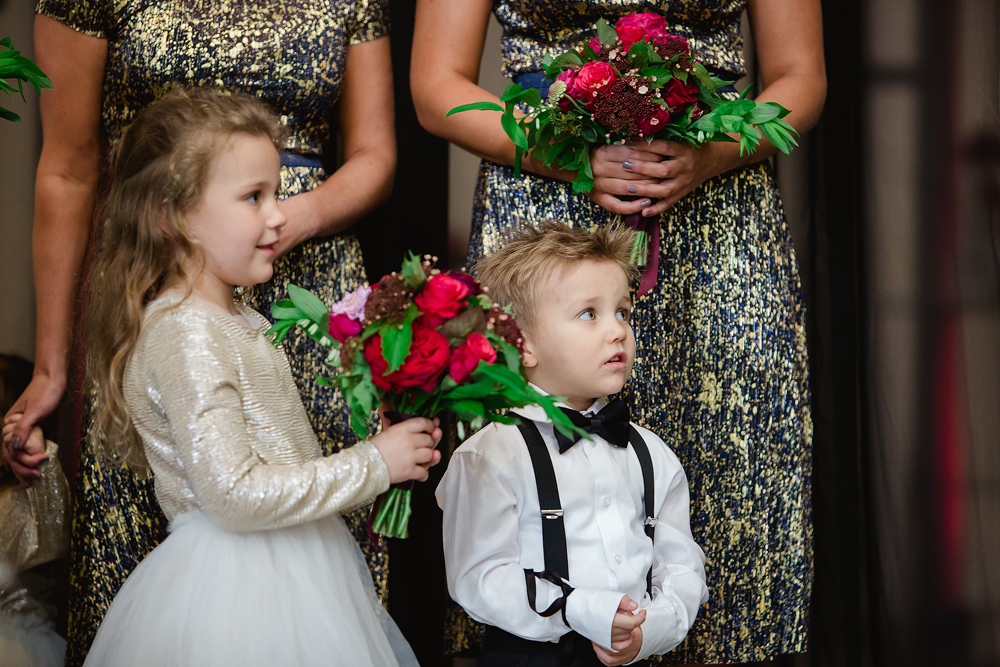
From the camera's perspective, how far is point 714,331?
2.09 metres

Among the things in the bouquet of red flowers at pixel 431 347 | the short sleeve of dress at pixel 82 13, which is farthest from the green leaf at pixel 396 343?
the short sleeve of dress at pixel 82 13

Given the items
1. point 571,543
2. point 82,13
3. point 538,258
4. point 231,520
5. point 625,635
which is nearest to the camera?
point 231,520

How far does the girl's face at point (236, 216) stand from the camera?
171 cm

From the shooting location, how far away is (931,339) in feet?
8.63

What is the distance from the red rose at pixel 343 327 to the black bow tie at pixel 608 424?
1.64 feet

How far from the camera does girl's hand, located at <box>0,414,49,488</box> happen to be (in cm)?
205

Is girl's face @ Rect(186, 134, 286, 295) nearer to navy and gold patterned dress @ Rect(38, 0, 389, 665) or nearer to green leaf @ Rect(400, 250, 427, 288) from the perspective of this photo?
navy and gold patterned dress @ Rect(38, 0, 389, 665)

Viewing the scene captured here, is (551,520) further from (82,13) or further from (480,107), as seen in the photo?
(82,13)

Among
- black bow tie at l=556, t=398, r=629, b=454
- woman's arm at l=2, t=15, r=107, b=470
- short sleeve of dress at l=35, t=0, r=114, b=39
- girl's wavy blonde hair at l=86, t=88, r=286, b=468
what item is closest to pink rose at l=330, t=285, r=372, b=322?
girl's wavy blonde hair at l=86, t=88, r=286, b=468

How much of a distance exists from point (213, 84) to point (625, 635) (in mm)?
1433

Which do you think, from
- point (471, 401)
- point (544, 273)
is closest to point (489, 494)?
point (471, 401)

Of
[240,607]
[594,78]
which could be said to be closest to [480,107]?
[594,78]

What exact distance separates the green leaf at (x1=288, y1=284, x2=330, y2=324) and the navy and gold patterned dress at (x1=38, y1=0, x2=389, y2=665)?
45cm

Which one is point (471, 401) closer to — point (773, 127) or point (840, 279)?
point (773, 127)
